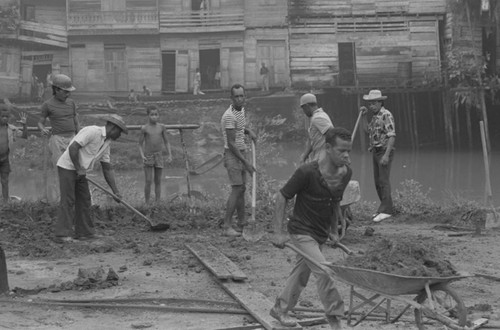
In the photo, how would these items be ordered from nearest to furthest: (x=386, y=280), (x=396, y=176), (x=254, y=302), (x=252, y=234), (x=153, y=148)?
(x=386, y=280) → (x=254, y=302) → (x=252, y=234) → (x=153, y=148) → (x=396, y=176)

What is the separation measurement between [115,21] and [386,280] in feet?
91.0

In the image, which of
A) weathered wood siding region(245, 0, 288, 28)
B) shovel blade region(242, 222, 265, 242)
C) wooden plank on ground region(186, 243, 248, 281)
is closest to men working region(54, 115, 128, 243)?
wooden plank on ground region(186, 243, 248, 281)

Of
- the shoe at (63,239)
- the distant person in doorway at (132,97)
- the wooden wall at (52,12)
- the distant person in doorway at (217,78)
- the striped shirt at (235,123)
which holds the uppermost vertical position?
the wooden wall at (52,12)

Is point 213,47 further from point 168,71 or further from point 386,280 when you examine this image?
point 386,280

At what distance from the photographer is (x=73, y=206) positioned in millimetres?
8336

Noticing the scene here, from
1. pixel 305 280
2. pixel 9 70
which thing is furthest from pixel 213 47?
pixel 305 280

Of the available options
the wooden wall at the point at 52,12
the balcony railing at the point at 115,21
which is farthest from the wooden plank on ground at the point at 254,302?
the wooden wall at the point at 52,12

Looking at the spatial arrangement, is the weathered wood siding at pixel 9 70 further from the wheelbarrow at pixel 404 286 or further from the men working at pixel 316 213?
the wheelbarrow at pixel 404 286

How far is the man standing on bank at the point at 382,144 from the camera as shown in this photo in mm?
9906

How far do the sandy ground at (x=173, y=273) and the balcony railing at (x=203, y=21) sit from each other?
2160 cm

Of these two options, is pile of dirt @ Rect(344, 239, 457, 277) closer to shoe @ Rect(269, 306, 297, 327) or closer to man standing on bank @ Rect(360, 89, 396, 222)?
shoe @ Rect(269, 306, 297, 327)

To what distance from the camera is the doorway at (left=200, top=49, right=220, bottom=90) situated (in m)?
31.3

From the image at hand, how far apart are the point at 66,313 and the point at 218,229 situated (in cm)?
389

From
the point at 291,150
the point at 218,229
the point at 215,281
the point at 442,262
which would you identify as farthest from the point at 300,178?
the point at 291,150
